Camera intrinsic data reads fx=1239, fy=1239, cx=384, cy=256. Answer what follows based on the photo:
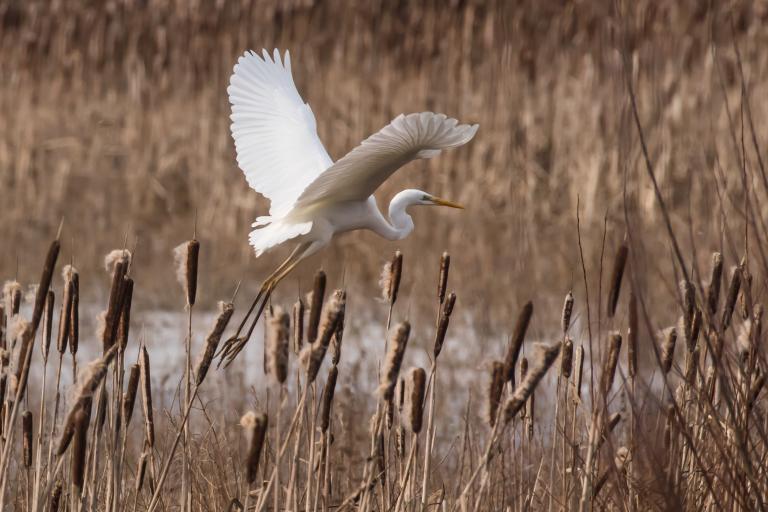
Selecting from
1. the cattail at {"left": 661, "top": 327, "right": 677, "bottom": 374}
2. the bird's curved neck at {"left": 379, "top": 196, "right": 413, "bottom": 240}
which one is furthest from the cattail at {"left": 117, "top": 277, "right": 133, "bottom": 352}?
the bird's curved neck at {"left": 379, "top": 196, "right": 413, "bottom": 240}

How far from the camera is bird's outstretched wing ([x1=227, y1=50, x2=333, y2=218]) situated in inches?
110

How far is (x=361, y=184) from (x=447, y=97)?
14.6ft

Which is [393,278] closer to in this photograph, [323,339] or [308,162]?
[323,339]

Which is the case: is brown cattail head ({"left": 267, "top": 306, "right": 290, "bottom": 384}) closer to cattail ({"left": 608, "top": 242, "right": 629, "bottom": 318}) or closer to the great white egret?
cattail ({"left": 608, "top": 242, "right": 629, "bottom": 318})

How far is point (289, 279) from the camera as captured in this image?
5.90 meters

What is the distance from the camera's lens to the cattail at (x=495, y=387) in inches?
58.9

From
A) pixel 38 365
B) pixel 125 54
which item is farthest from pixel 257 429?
pixel 125 54

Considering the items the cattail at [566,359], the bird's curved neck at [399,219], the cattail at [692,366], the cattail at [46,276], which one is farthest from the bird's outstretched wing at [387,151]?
the cattail at [46,276]

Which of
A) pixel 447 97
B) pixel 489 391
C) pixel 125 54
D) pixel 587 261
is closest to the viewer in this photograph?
pixel 489 391

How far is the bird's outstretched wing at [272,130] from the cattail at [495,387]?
1269 mm

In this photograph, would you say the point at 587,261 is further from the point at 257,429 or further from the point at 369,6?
the point at 257,429

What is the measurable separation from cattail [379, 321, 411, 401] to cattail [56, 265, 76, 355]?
45cm

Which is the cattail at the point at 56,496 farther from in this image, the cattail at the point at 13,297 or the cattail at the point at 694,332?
the cattail at the point at 694,332

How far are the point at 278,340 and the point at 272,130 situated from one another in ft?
5.34
